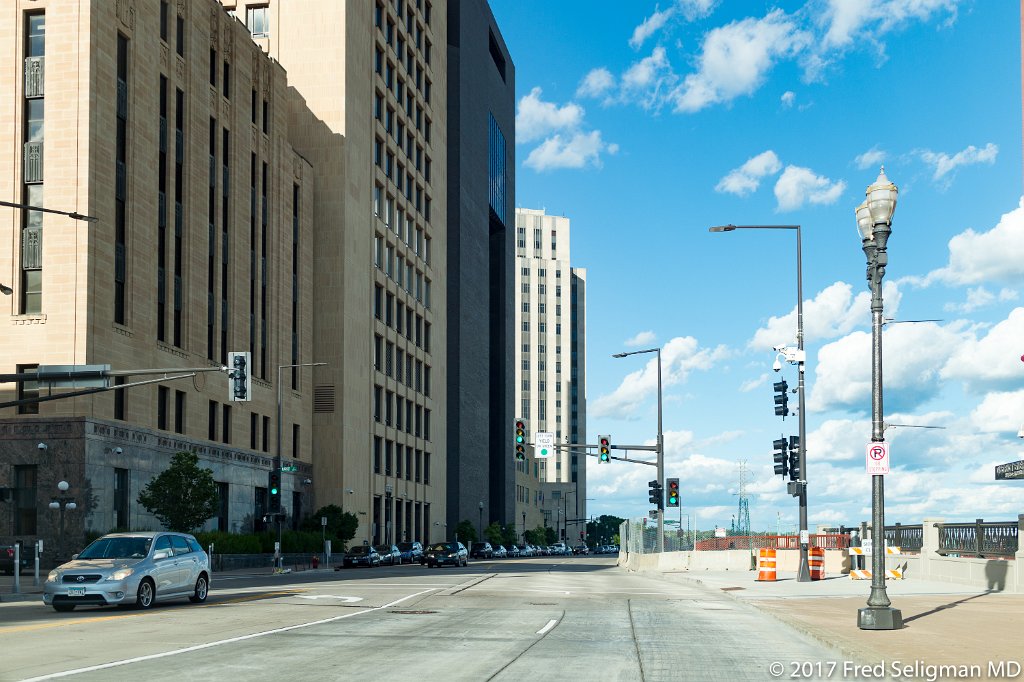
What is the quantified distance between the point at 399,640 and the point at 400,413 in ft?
259

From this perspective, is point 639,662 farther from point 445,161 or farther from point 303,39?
point 445,161

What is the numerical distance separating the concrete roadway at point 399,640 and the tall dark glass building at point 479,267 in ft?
290

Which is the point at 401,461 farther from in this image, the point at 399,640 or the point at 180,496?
the point at 399,640

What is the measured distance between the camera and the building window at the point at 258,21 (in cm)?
8281

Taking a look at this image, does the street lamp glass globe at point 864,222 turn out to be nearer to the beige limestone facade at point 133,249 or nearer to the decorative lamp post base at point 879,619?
the decorative lamp post base at point 879,619

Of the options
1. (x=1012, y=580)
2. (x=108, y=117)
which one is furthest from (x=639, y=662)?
(x=108, y=117)

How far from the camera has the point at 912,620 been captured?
64.6 ft

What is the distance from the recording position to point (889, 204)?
1923cm

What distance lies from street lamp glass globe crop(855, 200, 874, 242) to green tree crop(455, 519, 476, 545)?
307ft

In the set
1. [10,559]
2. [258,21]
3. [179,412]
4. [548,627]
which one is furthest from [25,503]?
[258,21]

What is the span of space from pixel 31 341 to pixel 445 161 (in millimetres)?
70548

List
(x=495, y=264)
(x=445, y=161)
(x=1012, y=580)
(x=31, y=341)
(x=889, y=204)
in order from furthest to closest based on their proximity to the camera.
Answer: (x=495, y=264), (x=445, y=161), (x=31, y=341), (x=1012, y=580), (x=889, y=204)

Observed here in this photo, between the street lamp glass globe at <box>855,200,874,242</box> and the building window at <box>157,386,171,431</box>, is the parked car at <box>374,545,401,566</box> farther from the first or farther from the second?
the street lamp glass globe at <box>855,200,874,242</box>

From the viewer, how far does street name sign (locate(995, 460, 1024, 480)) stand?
27.2m
